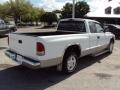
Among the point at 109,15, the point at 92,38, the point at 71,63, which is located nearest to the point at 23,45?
the point at 71,63

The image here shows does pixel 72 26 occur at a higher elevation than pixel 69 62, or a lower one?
higher

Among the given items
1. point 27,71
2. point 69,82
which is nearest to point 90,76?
point 69,82

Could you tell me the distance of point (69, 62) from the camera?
715 centimetres

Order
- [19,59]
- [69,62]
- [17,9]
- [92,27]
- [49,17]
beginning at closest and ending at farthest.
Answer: [19,59], [69,62], [92,27], [49,17], [17,9]

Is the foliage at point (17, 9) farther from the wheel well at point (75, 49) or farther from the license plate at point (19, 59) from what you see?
the license plate at point (19, 59)

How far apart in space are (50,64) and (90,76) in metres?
1.58

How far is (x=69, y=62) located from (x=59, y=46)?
3.22ft

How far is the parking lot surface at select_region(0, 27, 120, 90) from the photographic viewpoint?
6.04 m

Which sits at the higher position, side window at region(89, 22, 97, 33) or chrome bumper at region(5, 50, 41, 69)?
side window at region(89, 22, 97, 33)

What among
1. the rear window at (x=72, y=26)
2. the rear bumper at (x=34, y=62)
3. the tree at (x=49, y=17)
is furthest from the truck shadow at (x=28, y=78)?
the tree at (x=49, y=17)

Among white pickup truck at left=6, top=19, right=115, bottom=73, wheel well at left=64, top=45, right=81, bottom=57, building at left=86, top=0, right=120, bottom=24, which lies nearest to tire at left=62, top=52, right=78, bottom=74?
white pickup truck at left=6, top=19, right=115, bottom=73

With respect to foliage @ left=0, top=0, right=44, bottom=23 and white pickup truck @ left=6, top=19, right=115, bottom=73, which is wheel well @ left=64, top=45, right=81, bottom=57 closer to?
white pickup truck @ left=6, top=19, right=115, bottom=73

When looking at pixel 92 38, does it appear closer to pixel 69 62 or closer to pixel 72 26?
pixel 72 26

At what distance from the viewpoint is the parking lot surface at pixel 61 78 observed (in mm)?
6039
